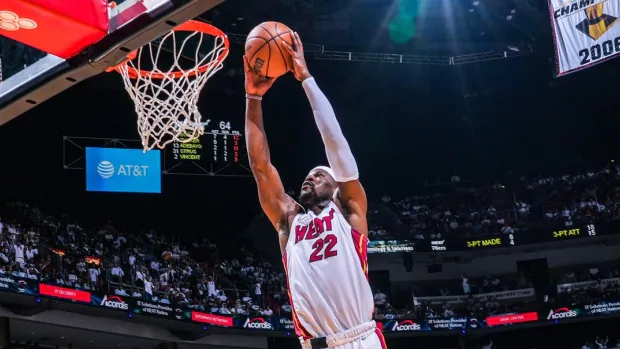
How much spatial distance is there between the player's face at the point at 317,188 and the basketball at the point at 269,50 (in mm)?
589

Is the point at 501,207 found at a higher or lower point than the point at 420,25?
lower

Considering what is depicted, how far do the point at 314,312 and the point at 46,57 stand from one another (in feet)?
6.69

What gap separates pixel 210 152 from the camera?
21.5 meters

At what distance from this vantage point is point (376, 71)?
2531 centimetres

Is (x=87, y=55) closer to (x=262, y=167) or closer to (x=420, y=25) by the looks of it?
(x=262, y=167)

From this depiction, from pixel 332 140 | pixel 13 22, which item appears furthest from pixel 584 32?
pixel 13 22

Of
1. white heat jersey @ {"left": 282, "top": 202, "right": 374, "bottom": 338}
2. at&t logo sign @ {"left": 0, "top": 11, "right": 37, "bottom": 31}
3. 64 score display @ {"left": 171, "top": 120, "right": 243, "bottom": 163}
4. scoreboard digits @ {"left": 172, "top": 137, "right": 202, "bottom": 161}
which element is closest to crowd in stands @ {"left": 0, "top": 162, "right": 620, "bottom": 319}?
scoreboard digits @ {"left": 172, "top": 137, "right": 202, "bottom": 161}

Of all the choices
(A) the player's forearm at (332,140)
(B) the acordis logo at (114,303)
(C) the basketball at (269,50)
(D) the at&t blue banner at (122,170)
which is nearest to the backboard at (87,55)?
(C) the basketball at (269,50)

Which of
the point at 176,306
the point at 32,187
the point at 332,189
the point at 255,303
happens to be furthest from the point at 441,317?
the point at 332,189

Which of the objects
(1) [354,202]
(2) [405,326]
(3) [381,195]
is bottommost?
(2) [405,326]

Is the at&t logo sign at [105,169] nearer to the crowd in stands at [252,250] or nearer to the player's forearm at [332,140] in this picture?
the crowd in stands at [252,250]

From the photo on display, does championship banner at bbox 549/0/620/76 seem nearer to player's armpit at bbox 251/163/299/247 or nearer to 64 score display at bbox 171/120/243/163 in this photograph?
64 score display at bbox 171/120/243/163

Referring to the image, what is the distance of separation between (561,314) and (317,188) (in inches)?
744

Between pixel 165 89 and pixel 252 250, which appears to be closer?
pixel 165 89
